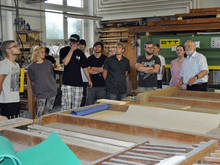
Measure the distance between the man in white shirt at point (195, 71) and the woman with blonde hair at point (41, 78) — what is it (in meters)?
2.00

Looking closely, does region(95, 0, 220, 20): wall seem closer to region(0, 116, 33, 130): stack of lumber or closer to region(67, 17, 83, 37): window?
region(67, 17, 83, 37): window

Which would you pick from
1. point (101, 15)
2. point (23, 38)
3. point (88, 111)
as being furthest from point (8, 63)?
point (101, 15)

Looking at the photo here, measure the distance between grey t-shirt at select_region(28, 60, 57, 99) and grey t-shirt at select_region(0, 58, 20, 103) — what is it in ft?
2.30

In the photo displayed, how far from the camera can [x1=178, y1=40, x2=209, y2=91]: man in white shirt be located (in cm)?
380

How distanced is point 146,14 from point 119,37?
4.13ft

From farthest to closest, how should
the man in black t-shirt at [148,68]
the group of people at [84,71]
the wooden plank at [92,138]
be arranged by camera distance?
1. the man in black t-shirt at [148,68]
2. the group of people at [84,71]
3. the wooden plank at [92,138]

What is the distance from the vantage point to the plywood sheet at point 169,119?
1988 millimetres

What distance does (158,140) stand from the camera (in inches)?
66.1

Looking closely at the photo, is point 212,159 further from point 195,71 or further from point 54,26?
point 54,26

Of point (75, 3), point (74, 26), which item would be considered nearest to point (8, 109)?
point (74, 26)

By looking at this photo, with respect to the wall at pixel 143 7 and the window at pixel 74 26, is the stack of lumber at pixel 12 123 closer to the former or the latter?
the wall at pixel 143 7

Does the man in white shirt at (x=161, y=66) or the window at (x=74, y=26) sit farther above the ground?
the window at (x=74, y=26)

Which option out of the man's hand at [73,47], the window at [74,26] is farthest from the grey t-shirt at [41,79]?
the window at [74,26]

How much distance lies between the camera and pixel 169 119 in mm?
2217
